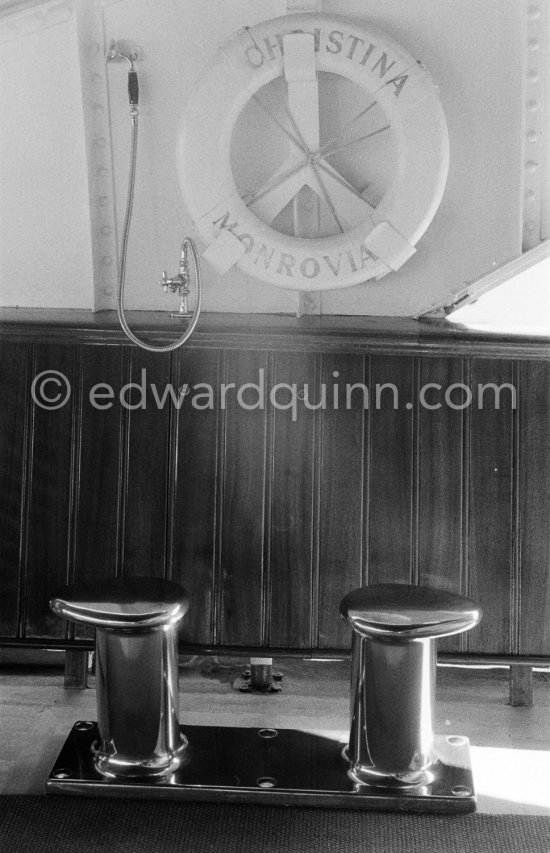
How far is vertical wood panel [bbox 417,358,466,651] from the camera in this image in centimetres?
226

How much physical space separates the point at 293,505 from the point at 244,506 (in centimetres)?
13

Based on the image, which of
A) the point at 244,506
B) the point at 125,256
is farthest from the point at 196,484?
the point at 125,256

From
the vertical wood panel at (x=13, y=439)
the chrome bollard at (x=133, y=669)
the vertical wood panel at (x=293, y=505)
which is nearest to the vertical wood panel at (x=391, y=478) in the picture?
the vertical wood panel at (x=293, y=505)

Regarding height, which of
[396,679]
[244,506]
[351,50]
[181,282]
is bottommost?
[396,679]

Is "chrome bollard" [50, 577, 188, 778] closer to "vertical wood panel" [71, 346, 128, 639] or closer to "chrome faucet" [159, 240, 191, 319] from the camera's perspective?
"vertical wood panel" [71, 346, 128, 639]

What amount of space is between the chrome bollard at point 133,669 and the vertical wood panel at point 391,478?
2.01 ft

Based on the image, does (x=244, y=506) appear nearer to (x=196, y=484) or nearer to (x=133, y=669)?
(x=196, y=484)

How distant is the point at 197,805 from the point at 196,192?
1.42 meters

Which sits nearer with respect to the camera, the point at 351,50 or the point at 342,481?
the point at 351,50

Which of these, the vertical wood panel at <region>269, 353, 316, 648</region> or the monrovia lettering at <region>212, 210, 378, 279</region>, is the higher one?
the monrovia lettering at <region>212, 210, 378, 279</region>

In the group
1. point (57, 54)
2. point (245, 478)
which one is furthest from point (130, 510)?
point (57, 54)

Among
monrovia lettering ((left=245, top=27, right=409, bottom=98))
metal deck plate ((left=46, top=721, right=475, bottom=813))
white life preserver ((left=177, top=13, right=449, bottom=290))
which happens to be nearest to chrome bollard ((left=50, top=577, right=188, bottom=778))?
metal deck plate ((left=46, top=721, right=475, bottom=813))

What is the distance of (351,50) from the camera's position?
6.82ft

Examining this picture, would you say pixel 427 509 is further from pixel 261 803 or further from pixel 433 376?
pixel 261 803
